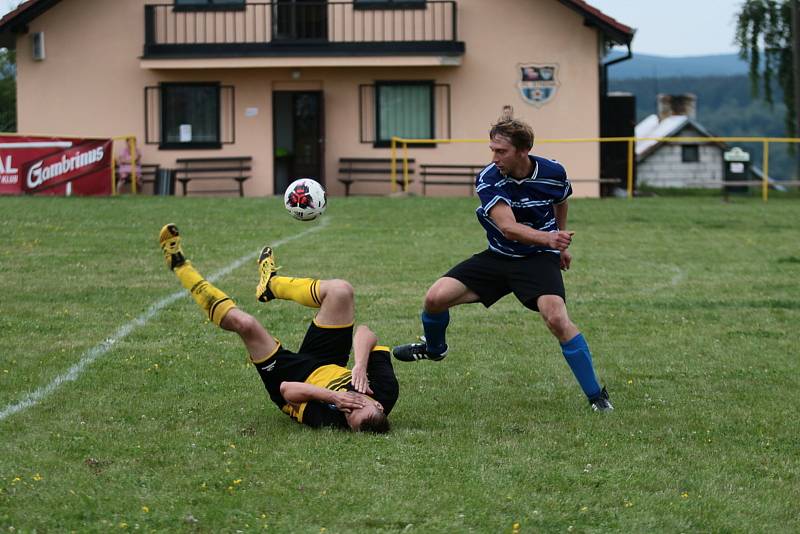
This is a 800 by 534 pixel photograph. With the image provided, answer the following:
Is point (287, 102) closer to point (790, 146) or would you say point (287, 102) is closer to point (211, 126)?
point (211, 126)

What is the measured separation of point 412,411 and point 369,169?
2268 centimetres

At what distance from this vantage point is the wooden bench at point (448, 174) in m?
29.7

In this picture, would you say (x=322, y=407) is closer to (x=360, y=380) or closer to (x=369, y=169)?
(x=360, y=380)

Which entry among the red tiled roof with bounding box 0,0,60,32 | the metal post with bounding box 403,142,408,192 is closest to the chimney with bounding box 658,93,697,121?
the metal post with bounding box 403,142,408,192

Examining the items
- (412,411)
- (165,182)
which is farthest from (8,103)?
(412,411)

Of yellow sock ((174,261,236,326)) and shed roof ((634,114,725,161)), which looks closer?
yellow sock ((174,261,236,326))

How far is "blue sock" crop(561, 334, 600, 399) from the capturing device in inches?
308

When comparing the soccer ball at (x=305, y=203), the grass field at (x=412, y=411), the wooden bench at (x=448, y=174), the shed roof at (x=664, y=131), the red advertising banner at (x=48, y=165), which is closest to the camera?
the grass field at (x=412, y=411)

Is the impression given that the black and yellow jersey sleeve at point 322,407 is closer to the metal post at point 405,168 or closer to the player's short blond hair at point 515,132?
the player's short blond hair at point 515,132

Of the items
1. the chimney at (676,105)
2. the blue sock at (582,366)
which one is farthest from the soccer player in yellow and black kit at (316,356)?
the chimney at (676,105)

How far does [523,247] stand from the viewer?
8109mm

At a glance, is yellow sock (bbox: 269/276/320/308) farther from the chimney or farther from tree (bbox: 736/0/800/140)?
the chimney

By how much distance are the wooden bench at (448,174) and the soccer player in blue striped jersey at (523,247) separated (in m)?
21.3

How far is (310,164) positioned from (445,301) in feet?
77.7
